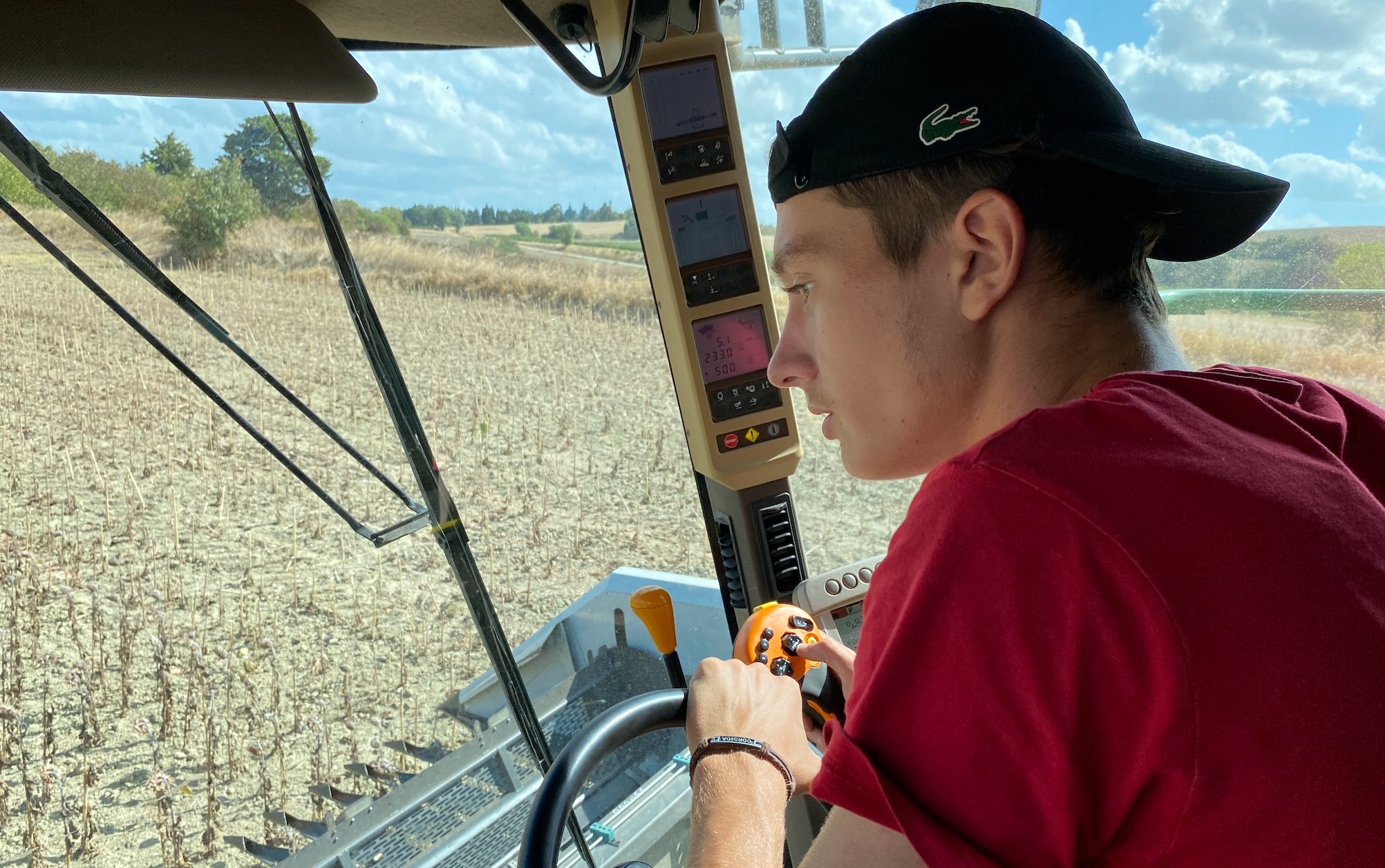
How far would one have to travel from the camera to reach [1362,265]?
90.4 inches

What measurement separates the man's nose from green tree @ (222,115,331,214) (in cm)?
70

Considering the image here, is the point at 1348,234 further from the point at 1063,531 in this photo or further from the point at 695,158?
the point at 1063,531

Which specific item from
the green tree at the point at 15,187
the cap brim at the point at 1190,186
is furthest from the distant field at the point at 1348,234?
the green tree at the point at 15,187

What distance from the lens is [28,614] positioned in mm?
1054

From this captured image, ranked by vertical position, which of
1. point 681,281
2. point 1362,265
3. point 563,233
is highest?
point 563,233

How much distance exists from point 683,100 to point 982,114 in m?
0.89

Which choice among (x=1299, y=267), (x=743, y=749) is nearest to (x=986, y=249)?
(x=743, y=749)

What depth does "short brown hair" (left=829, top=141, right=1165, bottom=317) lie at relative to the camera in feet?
3.18

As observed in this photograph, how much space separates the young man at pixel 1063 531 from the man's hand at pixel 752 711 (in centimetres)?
9

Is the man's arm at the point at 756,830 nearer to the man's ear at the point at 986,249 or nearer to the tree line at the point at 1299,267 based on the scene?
the man's ear at the point at 986,249

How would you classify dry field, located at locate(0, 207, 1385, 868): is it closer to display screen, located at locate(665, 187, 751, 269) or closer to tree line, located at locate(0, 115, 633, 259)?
tree line, located at locate(0, 115, 633, 259)

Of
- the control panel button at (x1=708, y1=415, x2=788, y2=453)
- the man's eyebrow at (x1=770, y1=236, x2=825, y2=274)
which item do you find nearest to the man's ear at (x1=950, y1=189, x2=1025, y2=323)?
the man's eyebrow at (x1=770, y1=236, x2=825, y2=274)

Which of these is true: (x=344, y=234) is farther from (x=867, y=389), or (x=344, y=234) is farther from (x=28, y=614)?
(x=867, y=389)

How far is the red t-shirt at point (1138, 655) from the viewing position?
65cm
